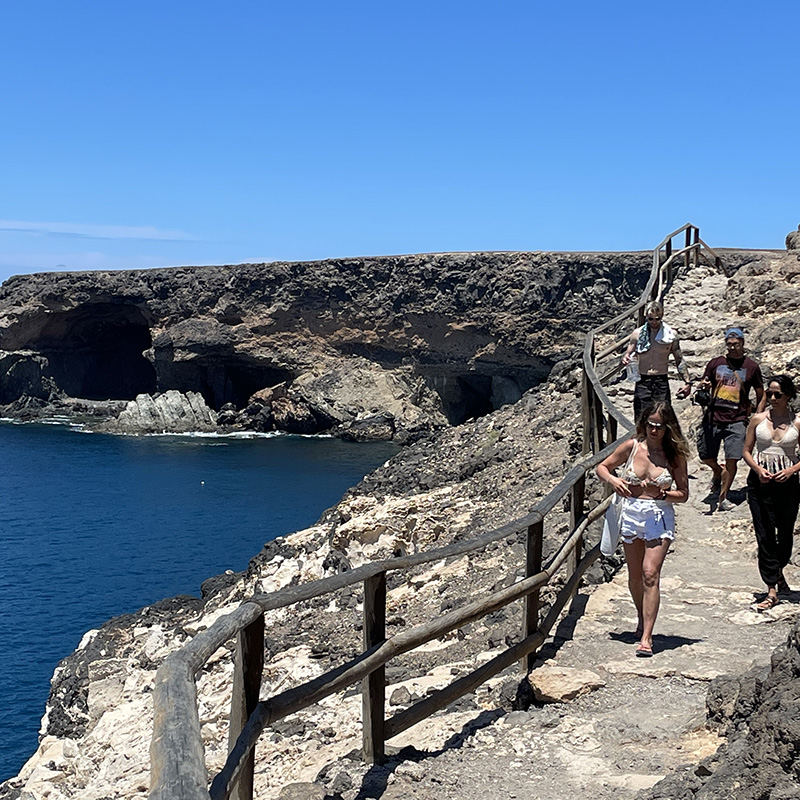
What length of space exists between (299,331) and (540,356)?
17.0 m

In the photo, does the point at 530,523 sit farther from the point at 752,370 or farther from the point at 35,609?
the point at 35,609

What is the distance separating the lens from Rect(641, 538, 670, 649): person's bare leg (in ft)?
21.3

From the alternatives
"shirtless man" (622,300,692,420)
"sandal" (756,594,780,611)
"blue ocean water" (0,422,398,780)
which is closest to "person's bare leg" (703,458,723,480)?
"shirtless man" (622,300,692,420)

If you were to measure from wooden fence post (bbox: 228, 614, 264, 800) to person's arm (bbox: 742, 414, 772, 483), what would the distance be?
4.62m

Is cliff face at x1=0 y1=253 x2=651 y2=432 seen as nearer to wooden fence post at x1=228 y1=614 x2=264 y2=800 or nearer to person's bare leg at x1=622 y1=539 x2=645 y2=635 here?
person's bare leg at x1=622 y1=539 x2=645 y2=635

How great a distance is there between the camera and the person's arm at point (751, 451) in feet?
24.0

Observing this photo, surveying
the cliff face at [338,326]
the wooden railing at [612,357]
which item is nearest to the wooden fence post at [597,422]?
the wooden railing at [612,357]

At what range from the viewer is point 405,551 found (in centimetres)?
1431

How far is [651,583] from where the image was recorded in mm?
6477

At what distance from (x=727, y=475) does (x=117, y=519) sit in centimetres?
3163

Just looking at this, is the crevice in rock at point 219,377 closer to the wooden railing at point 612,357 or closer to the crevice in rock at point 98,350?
the crevice in rock at point 98,350

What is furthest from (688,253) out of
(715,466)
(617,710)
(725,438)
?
(617,710)

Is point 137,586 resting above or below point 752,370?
below

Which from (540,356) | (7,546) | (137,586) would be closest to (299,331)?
(540,356)
